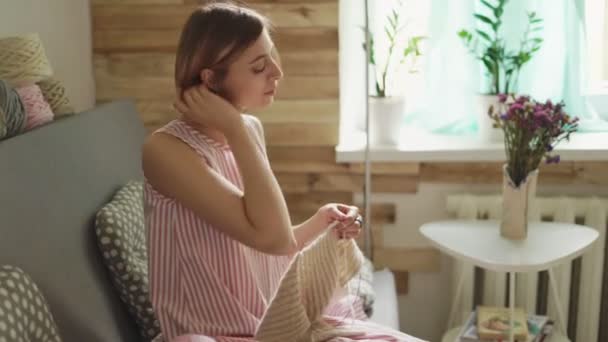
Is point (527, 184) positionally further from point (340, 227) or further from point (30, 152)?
point (30, 152)

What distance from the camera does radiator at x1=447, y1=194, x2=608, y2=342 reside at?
234 cm

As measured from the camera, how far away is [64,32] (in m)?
2.28

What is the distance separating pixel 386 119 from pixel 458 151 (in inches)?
9.8

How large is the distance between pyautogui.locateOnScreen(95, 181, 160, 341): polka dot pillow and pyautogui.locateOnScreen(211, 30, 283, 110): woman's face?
18.2 inches

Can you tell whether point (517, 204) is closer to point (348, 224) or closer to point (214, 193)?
point (348, 224)

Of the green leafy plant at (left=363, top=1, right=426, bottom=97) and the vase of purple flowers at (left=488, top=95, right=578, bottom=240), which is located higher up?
the green leafy plant at (left=363, top=1, right=426, bottom=97)

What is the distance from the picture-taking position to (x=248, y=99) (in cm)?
143

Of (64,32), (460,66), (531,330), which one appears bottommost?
(531,330)

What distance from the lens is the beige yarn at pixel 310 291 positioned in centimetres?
136

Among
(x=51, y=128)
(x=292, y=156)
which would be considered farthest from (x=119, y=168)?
(x=292, y=156)

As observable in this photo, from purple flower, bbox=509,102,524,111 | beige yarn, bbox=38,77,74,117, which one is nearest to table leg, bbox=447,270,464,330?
purple flower, bbox=509,102,524,111

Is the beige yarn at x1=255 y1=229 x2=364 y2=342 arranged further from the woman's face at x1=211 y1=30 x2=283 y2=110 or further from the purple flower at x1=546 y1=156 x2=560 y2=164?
the purple flower at x1=546 y1=156 x2=560 y2=164

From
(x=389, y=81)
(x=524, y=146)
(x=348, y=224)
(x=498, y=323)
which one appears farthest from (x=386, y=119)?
(x=348, y=224)

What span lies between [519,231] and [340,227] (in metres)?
0.78
